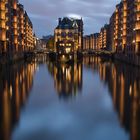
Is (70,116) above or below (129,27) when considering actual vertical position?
below

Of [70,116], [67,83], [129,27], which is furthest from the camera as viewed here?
[129,27]

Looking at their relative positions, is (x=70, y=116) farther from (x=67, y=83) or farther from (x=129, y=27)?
(x=129, y=27)

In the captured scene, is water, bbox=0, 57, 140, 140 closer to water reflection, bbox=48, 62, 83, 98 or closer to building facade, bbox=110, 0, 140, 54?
water reflection, bbox=48, 62, 83, 98

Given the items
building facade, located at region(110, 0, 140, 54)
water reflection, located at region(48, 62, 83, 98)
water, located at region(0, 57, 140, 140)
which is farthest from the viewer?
building facade, located at region(110, 0, 140, 54)

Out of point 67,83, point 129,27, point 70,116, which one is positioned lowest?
point 67,83

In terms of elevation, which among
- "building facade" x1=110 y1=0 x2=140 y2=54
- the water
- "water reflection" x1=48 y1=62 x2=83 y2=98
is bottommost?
"water reflection" x1=48 y1=62 x2=83 y2=98

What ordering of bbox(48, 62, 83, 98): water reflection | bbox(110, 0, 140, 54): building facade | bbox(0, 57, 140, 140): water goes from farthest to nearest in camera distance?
bbox(110, 0, 140, 54): building facade
bbox(48, 62, 83, 98): water reflection
bbox(0, 57, 140, 140): water

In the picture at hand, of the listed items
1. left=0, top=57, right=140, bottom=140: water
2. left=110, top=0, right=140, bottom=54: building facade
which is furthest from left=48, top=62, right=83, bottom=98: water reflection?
left=110, top=0, right=140, bottom=54: building facade

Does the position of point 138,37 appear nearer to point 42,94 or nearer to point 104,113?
point 42,94

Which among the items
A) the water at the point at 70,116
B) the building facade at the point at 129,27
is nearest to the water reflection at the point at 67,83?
the water at the point at 70,116

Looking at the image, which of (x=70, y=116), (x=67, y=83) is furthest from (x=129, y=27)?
(x=70, y=116)

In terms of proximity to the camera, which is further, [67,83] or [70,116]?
[67,83]

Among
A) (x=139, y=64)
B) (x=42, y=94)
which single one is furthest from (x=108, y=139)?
(x=139, y=64)

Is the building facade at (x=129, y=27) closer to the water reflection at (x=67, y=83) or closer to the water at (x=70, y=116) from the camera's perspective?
the water reflection at (x=67, y=83)
